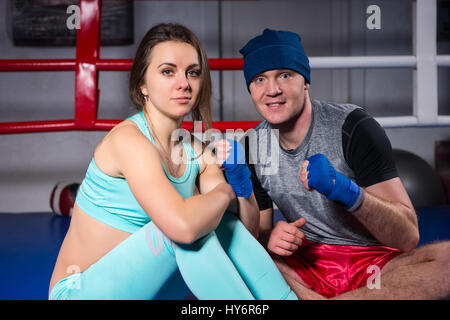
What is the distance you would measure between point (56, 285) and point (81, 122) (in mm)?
830

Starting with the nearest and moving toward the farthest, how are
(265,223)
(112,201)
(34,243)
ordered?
(112,201), (265,223), (34,243)

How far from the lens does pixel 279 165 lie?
1169mm

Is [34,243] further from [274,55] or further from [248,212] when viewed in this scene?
Answer: [274,55]

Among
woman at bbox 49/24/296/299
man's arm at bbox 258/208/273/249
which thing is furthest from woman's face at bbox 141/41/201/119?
man's arm at bbox 258/208/273/249

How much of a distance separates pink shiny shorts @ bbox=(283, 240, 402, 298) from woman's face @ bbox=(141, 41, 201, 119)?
55cm

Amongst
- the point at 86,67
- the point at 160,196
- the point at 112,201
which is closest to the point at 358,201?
the point at 160,196

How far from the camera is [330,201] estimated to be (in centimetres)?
112

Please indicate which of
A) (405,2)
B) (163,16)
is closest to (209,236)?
(163,16)

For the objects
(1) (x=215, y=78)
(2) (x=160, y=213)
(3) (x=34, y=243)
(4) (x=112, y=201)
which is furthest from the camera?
(1) (x=215, y=78)

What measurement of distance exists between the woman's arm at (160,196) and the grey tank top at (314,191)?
1.02ft

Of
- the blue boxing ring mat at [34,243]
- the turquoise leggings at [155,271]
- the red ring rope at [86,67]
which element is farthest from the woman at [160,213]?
the red ring rope at [86,67]

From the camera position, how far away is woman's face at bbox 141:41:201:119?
38.0 inches

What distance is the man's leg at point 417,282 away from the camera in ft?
3.18

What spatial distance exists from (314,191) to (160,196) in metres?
0.50
